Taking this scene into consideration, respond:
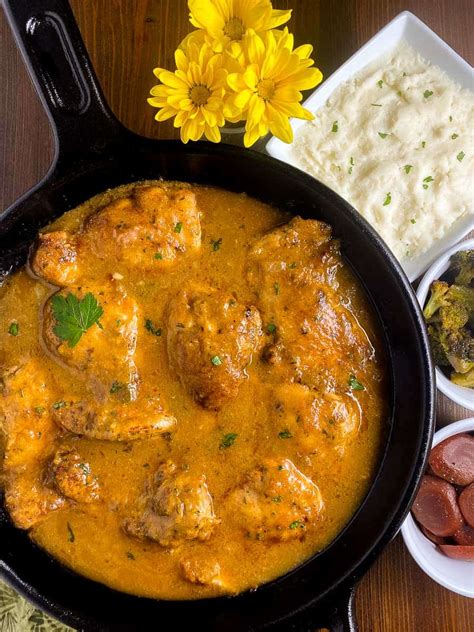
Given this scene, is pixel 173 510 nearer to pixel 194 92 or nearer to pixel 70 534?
pixel 70 534

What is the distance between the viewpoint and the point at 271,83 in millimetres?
3379

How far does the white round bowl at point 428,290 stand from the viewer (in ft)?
12.7

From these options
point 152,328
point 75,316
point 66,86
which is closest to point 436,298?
point 152,328

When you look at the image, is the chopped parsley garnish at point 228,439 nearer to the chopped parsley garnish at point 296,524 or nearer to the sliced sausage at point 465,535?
the chopped parsley garnish at point 296,524

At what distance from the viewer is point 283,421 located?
3.40 m

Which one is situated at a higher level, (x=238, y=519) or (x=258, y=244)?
(x=258, y=244)

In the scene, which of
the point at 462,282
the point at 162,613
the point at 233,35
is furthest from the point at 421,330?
the point at 162,613

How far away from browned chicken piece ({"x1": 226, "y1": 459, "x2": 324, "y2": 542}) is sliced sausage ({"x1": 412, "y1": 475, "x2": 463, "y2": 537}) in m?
0.83

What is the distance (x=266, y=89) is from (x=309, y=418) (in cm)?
153

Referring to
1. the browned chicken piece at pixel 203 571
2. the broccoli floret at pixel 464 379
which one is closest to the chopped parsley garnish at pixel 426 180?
the broccoli floret at pixel 464 379

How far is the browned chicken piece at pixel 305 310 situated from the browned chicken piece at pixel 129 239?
1.23ft

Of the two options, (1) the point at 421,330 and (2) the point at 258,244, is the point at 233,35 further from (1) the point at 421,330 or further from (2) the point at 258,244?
(1) the point at 421,330

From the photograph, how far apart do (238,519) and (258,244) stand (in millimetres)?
1300

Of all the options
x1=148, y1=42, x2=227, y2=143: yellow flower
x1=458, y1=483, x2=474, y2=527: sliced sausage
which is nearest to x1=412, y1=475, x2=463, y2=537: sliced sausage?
x1=458, y1=483, x2=474, y2=527: sliced sausage
